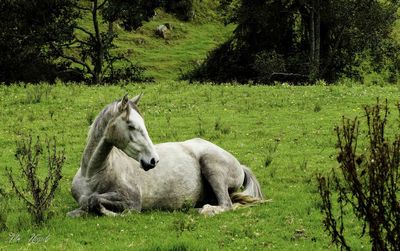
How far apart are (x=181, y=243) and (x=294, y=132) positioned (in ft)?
39.0

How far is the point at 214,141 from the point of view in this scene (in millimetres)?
19953

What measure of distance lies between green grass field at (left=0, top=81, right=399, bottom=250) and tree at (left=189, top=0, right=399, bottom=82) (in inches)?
645

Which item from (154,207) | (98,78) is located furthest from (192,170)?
(98,78)

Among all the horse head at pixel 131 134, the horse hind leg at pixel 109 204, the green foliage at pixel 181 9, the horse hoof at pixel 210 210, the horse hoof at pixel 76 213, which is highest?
the green foliage at pixel 181 9

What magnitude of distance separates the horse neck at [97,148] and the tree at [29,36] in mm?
35252

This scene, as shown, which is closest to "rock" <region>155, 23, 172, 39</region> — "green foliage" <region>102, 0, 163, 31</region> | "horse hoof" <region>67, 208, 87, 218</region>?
"green foliage" <region>102, 0, 163, 31</region>

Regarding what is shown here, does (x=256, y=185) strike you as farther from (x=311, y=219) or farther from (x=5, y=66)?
(x=5, y=66)

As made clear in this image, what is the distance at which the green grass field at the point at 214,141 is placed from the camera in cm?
1027

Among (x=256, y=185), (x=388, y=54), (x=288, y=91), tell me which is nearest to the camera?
(x=256, y=185)

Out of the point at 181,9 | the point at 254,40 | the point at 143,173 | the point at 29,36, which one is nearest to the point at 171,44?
the point at 181,9

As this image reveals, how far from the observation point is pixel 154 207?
12367mm

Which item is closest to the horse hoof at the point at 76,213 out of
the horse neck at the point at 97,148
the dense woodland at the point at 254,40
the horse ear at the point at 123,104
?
the horse neck at the point at 97,148

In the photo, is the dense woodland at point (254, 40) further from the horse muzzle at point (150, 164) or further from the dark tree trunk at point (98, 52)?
the horse muzzle at point (150, 164)

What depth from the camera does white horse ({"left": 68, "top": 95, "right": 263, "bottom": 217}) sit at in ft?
36.4
